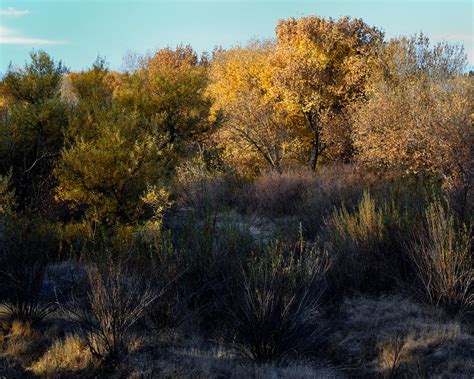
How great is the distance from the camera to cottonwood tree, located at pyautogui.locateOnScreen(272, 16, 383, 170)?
→ 23641 millimetres

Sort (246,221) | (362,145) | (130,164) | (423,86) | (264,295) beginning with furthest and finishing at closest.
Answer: (423,86) → (362,145) → (246,221) → (130,164) → (264,295)

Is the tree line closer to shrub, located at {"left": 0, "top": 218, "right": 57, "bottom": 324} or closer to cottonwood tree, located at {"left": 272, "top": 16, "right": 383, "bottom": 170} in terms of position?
cottonwood tree, located at {"left": 272, "top": 16, "right": 383, "bottom": 170}

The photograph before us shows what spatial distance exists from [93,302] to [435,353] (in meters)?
4.93

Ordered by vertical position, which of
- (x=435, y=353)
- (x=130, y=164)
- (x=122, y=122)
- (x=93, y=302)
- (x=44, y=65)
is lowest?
(x=435, y=353)

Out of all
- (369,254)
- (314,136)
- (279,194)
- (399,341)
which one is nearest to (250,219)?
(279,194)

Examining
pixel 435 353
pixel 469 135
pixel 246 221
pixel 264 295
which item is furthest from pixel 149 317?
pixel 469 135

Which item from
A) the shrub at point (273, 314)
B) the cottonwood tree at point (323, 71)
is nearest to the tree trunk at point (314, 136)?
the cottonwood tree at point (323, 71)

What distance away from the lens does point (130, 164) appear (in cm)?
1336

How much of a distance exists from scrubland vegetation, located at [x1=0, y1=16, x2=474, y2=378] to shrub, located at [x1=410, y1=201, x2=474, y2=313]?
0.05m

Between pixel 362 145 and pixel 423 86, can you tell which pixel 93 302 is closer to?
pixel 362 145

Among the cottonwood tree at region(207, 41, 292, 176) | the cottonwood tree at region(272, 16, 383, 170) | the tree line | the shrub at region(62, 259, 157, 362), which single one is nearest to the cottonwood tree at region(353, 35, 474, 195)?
the tree line

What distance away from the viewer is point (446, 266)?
842 cm

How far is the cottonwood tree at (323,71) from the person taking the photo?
23.6 meters

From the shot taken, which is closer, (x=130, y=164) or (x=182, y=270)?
(x=182, y=270)
